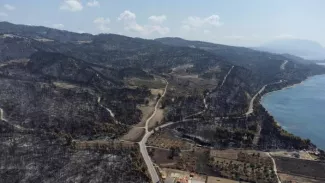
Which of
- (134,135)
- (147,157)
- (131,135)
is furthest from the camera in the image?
(134,135)

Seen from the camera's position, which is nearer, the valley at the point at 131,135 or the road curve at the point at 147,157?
the road curve at the point at 147,157

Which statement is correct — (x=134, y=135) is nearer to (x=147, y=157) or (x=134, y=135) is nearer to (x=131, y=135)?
(x=131, y=135)

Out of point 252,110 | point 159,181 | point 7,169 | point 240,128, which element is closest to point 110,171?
point 159,181

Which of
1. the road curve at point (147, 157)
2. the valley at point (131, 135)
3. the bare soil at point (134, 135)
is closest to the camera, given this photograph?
the road curve at point (147, 157)

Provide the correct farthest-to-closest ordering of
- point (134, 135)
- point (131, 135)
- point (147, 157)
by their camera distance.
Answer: point (134, 135)
point (131, 135)
point (147, 157)

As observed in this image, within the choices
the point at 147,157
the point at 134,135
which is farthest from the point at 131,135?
the point at 147,157

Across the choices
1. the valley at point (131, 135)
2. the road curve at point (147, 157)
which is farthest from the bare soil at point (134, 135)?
the road curve at point (147, 157)

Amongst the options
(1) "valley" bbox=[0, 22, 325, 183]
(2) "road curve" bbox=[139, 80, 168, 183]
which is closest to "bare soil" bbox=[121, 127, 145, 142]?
(1) "valley" bbox=[0, 22, 325, 183]

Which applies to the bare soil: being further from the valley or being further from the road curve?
the road curve

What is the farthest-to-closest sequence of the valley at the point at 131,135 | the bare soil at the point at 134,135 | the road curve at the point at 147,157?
the bare soil at the point at 134,135 → the valley at the point at 131,135 → the road curve at the point at 147,157

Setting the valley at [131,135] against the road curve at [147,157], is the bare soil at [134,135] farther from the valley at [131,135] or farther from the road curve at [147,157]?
the road curve at [147,157]

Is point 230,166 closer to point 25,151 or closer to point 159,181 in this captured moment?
point 159,181

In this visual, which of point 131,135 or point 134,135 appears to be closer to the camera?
point 131,135
